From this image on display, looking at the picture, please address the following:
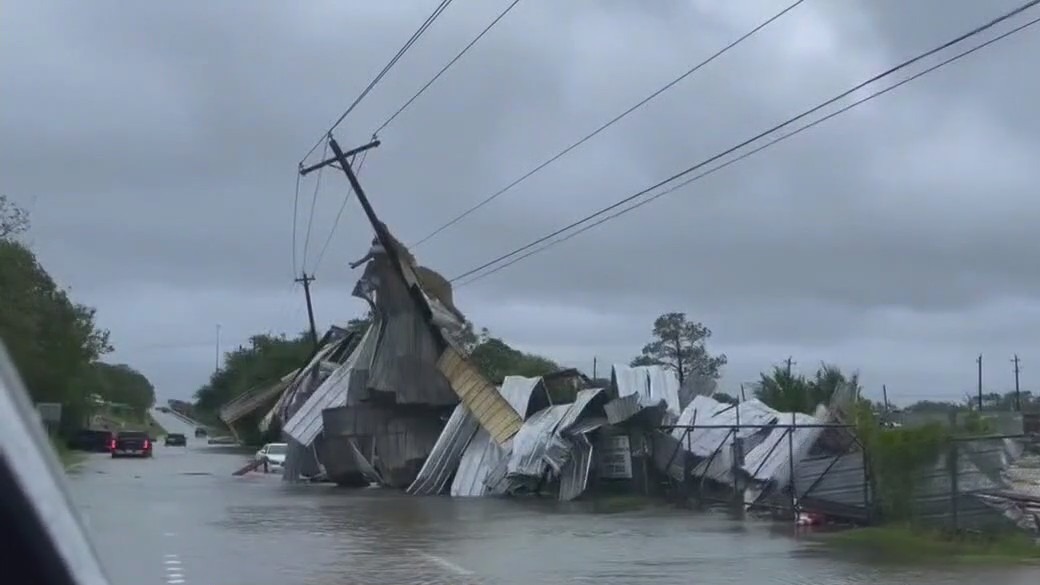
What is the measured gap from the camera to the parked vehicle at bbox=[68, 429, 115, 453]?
78.4m

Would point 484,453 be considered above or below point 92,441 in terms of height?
below

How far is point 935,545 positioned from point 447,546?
727 cm

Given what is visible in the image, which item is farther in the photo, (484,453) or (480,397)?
(480,397)

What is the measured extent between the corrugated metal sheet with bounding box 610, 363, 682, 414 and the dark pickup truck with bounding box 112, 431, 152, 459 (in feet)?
125

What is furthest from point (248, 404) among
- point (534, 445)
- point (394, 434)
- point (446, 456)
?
point (534, 445)

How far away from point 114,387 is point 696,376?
275ft

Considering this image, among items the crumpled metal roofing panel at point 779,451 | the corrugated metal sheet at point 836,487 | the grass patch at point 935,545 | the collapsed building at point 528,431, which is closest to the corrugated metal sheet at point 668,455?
the collapsed building at point 528,431

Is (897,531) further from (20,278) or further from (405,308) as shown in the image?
(20,278)

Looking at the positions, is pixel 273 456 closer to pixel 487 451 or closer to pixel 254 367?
pixel 487 451

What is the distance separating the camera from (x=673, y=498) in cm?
3544

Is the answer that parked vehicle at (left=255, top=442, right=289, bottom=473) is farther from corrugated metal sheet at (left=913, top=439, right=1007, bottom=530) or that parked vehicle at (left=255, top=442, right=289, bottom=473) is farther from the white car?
corrugated metal sheet at (left=913, top=439, right=1007, bottom=530)

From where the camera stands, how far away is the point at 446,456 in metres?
43.1

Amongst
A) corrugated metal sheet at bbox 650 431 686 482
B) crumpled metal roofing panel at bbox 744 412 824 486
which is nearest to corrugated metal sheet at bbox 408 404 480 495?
corrugated metal sheet at bbox 650 431 686 482

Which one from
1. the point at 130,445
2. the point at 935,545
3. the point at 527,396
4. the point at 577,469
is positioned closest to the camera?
the point at 935,545
